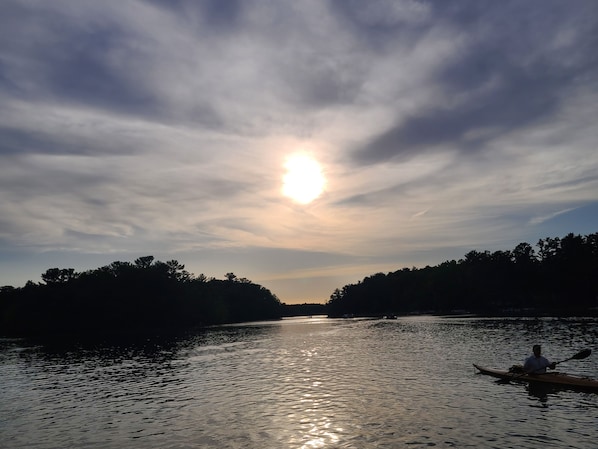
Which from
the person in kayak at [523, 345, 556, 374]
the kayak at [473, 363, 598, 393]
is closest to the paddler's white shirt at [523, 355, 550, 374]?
the person in kayak at [523, 345, 556, 374]

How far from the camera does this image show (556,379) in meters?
33.1

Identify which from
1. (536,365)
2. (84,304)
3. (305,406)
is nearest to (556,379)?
(536,365)

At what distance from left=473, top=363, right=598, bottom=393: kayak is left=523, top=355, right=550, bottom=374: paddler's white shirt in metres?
0.39

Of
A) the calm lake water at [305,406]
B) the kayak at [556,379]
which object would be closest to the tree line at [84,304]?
the calm lake water at [305,406]

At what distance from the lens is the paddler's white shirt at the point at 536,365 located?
34656 mm

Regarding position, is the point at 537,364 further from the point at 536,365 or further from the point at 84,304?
the point at 84,304

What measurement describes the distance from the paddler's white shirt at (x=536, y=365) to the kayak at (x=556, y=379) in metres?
0.39

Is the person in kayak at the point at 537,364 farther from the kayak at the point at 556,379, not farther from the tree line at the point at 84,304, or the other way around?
the tree line at the point at 84,304

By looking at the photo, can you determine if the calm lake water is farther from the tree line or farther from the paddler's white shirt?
the tree line

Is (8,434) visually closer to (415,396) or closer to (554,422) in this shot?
(415,396)

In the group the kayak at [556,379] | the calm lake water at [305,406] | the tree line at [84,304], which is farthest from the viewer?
the tree line at [84,304]

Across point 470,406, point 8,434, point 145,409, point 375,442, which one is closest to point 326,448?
point 375,442

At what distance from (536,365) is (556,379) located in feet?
6.45

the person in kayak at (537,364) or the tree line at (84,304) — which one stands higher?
the tree line at (84,304)
